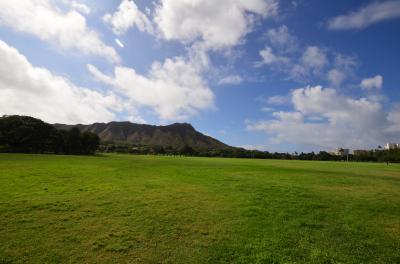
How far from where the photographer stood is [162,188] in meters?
22.2

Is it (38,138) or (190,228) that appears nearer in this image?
(190,228)

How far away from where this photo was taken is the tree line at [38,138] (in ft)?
294

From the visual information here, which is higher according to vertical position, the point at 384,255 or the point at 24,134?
the point at 24,134

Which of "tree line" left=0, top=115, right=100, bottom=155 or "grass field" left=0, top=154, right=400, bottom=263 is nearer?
"grass field" left=0, top=154, right=400, bottom=263

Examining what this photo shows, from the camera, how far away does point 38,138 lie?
9775 cm

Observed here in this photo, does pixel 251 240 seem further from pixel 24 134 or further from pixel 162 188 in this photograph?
pixel 24 134

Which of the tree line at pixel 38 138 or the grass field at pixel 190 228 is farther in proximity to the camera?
the tree line at pixel 38 138

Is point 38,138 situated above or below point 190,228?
above

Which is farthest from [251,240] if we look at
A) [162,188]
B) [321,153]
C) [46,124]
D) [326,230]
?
[321,153]

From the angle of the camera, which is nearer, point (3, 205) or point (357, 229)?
point (357, 229)

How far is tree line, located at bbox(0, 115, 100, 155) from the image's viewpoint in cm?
8962

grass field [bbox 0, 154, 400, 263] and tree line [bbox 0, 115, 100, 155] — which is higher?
tree line [bbox 0, 115, 100, 155]

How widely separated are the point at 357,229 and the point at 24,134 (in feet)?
345

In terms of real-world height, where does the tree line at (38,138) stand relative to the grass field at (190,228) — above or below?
above
